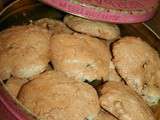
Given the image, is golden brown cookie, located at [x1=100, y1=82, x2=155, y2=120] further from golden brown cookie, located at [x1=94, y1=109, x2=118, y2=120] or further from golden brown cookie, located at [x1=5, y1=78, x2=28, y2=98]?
golden brown cookie, located at [x1=5, y1=78, x2=28, y2=98]

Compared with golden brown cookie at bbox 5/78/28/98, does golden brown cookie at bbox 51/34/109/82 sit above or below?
above

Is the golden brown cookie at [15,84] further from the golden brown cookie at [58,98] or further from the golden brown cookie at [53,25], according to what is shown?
the golden brown cookie at [53,25]

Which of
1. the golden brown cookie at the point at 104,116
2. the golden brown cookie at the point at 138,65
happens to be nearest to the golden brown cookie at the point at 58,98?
the golden brown cookie at the point at 104,116

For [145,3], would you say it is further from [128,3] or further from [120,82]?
[120,82]

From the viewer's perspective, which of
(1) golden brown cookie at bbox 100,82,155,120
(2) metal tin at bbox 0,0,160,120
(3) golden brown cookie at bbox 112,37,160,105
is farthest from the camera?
(3) golden brown cookie at bbox 112,37,160,105

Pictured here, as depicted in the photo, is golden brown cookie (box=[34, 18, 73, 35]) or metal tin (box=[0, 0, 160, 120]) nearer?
metal tin (box=[0, 0, 160, 120])

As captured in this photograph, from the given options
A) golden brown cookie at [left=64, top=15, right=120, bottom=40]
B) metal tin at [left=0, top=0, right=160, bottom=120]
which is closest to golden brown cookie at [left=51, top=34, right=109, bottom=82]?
golden brown cookie at [left=64, top=15, right=120, bottom=40]
